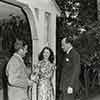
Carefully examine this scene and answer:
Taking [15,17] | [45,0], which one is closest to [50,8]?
[45,0]

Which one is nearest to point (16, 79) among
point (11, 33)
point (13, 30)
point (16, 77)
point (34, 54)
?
point (16, 77)

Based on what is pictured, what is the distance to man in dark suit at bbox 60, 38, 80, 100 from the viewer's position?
15.7ft

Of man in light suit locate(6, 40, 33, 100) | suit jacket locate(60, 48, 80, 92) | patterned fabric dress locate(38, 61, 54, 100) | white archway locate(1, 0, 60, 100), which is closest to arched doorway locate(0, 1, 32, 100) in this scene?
white archway locate(1, 0, 60, 100)

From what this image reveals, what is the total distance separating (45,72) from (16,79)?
0.64 m

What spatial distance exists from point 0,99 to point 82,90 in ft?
12.9

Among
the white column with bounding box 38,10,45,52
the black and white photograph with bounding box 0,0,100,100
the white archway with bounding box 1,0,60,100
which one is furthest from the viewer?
the white column with bounding box 38,10,45,52

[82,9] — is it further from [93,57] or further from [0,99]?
[0,99]

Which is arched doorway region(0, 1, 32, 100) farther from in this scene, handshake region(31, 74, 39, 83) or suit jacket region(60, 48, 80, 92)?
suit jacket region(60, 48, 80, 92)

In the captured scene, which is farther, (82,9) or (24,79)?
(82,9)

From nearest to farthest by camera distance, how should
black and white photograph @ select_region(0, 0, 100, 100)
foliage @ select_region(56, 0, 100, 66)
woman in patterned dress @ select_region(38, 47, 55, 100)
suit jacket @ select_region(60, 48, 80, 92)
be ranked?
black and white photograph @ select_region(0, 0, 100, 100) < woman in patterned dress @ select_region(38, 47, 55, 100) < suit jacket @ select_region(60, 48, 80, 92) < foliage @ select_region(56, 0, 100, 66)

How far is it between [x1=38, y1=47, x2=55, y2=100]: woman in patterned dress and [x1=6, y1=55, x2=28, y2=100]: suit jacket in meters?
0.39

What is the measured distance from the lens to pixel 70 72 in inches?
191

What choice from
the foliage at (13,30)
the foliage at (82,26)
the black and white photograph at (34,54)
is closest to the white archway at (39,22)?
the black and white photograph at (34,54)

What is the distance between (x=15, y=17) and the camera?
18.0ft
